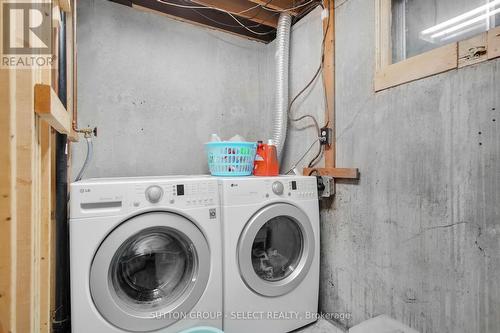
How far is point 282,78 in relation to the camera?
1.89 m

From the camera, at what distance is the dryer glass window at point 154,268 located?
1162mm

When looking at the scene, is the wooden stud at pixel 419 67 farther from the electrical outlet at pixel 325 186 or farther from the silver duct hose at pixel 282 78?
the silver duct hose at pixel 282 78

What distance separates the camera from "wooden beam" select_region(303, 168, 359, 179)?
1.45 meters

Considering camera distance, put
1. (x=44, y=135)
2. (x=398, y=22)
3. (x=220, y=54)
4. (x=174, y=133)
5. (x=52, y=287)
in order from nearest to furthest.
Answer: (x=44, y=135) < (x=52, y=287) < (x=398, y=22) < (x=174, y=133) < (x=220, y=54)

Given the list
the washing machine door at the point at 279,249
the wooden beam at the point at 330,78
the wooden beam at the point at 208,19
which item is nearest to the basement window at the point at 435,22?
the wooden beam at the point at 330,78

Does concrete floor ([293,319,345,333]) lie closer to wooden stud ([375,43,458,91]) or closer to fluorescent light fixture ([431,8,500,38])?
wooden stud ([375,43,458,91])

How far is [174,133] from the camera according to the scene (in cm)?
194

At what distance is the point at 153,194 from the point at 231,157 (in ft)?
1.77

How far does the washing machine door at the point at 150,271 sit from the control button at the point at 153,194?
6 cm

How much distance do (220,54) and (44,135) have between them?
162cm

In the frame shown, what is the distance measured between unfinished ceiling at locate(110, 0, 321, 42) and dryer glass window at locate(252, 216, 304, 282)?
146 cm

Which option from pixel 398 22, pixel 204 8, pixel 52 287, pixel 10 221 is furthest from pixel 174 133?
pixel 398 22

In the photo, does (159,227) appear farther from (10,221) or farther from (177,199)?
(10,221)

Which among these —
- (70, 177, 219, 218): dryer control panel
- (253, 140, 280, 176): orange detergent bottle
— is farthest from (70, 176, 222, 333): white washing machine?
(253, 140, 280, 176): orange detergent bottle
